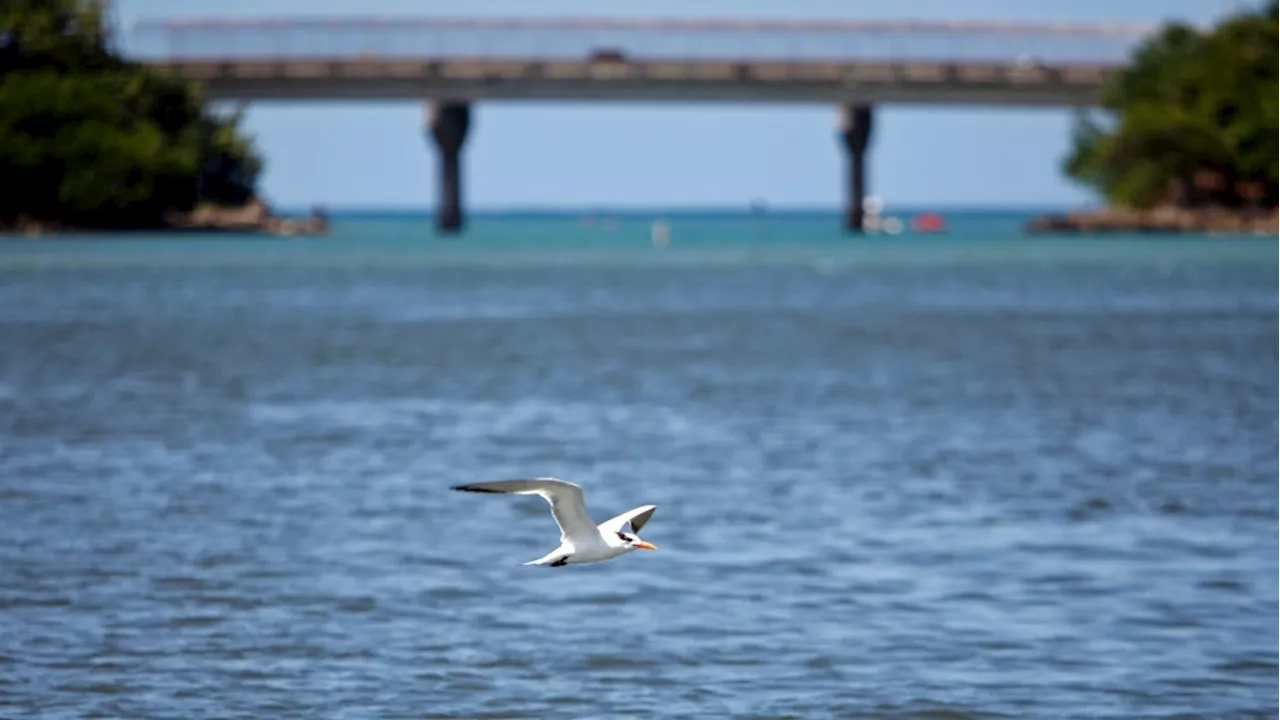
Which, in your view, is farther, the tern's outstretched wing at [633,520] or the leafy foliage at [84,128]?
the leafy foliage at [84,128]

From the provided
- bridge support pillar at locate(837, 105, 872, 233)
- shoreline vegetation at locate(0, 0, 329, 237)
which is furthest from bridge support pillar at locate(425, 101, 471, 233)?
bridge support pillar at locate(837, 105, 872, 233)

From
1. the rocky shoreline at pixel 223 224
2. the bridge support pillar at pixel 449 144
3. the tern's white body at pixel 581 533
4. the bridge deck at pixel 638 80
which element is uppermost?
the bridge deck at pixel 638 80

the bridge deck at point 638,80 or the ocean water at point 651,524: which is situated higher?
the bridge deck at point 638,80

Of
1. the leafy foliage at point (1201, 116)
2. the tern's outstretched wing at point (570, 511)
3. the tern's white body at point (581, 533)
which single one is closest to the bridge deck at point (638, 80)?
the leafy foliage at point (1201, 116)

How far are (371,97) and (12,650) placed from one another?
138m

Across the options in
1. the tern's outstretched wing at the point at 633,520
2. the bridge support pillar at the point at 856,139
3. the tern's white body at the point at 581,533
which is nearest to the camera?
the tern's white body at the point at 581,533

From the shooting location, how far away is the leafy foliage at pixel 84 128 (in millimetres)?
139500

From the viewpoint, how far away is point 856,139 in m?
171

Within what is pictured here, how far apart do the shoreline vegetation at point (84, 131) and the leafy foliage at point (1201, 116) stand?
184 ft

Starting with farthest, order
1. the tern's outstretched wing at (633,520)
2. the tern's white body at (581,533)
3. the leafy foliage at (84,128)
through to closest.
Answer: the leafy foliage at (84,128)
the tern's outstretched wing at (633,520)
the tern's white body at (581,533)

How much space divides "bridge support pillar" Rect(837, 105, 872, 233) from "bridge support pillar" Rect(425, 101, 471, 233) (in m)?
25.4

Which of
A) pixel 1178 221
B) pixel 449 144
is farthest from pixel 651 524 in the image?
pixel 449 144

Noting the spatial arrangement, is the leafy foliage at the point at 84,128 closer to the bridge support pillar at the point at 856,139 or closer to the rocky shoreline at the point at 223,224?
the rocky shoreline at the point at 223,224

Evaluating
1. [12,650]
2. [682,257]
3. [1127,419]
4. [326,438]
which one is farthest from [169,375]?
[682,257]
